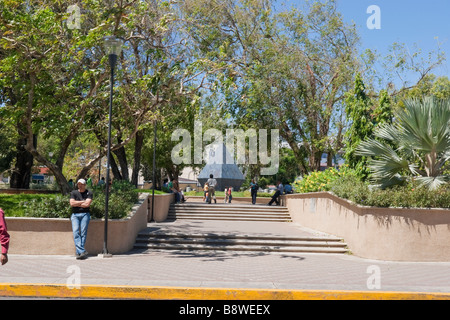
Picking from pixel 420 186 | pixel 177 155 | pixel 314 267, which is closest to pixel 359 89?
pixel 420 186

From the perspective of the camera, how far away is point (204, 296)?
686cm

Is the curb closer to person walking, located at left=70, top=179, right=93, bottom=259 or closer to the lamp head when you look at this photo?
person walking, located at left=70, top=179, right=93, bottom=259

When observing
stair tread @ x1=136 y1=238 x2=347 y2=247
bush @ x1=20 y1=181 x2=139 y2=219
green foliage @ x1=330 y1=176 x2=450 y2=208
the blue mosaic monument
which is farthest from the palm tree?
the blue mosaic monument

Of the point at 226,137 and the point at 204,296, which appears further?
the point at 226,137

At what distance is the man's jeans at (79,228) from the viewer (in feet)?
34.6

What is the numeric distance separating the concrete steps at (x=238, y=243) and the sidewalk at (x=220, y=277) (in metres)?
0.79

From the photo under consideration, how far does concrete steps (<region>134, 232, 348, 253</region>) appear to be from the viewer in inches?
495

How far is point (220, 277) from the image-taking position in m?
8.26

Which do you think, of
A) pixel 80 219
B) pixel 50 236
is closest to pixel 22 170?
pixel 50 236

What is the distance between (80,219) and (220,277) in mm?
4255

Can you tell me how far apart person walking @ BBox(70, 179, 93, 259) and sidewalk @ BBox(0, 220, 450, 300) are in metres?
0.30

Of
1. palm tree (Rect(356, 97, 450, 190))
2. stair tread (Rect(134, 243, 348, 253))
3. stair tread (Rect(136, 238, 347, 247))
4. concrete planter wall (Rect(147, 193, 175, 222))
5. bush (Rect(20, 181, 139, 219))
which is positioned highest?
palm tree (Rect(356, 97, 450, 190))

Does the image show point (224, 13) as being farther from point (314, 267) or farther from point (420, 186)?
point (314, 267)
